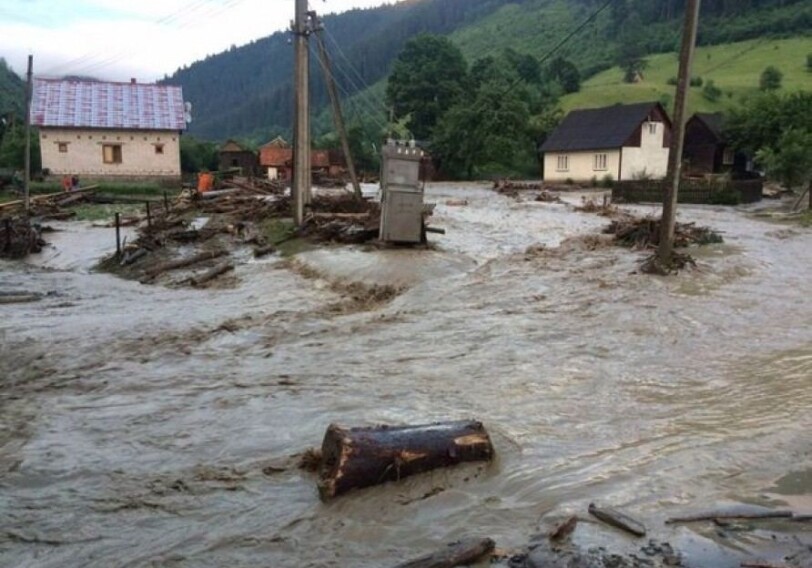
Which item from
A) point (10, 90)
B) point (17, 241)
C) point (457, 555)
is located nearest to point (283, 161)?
point (17, 241)

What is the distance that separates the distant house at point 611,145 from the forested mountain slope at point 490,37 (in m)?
23.3

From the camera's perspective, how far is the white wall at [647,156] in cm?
5809

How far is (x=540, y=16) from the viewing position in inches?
5974

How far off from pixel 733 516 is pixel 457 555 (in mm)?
1927

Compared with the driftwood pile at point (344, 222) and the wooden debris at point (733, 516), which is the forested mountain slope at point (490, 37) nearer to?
the driftwood pile at point (344, 222)

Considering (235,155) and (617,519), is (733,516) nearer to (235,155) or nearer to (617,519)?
(617,519)

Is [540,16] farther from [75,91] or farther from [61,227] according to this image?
[61,227]

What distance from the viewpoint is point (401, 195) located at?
17703 millimetres

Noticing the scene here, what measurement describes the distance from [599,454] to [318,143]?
7001cm

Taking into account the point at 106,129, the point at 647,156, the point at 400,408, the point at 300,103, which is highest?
the point at 106,129

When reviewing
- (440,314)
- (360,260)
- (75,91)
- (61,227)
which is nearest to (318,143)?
(75,91)

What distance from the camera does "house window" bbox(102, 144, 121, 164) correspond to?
5159cm

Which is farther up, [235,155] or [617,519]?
[235,155]

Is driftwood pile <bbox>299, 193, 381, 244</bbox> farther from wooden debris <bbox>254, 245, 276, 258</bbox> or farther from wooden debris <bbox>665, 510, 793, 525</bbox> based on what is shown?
wooden debris <bbox>665, 510, 793, 525</bbox>
